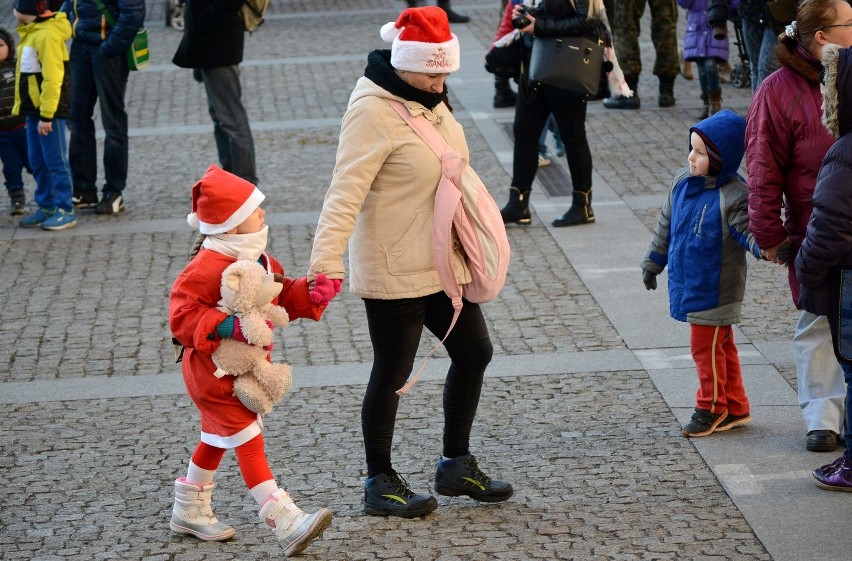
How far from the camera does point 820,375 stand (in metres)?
5.25

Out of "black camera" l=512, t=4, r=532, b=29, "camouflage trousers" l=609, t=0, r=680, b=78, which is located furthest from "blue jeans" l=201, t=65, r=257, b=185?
"camouflage trousers" l=609, t=0, r=680, b=78

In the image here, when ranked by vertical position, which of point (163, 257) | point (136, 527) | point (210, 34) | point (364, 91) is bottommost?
point (163, 257)

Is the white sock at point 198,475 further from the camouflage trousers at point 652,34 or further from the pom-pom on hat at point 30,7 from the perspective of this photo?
the camouflage trousers at point 652,34

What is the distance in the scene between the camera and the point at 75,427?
5832mm

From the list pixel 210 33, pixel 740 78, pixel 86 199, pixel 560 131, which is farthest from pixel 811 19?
pixel 740 78

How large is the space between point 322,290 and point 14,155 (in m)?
5.93

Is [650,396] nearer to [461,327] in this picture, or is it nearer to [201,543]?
[461,327]

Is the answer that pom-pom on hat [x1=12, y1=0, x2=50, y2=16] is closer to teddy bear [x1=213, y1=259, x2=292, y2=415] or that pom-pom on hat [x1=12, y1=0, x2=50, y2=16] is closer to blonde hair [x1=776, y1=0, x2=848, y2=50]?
teddy bear [x1=213, y1=259, x2=292, y2=415]

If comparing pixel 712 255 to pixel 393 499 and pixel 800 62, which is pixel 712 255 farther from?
pixel 393 499

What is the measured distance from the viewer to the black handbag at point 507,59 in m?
8.86

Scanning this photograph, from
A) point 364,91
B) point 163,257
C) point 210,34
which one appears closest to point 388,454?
point 364,91

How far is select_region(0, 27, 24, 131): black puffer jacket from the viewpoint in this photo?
9125 mm

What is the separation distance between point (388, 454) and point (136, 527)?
98 cm

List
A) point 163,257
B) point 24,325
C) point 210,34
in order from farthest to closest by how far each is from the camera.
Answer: point 210,34 → point 163,257 → point 24,325
